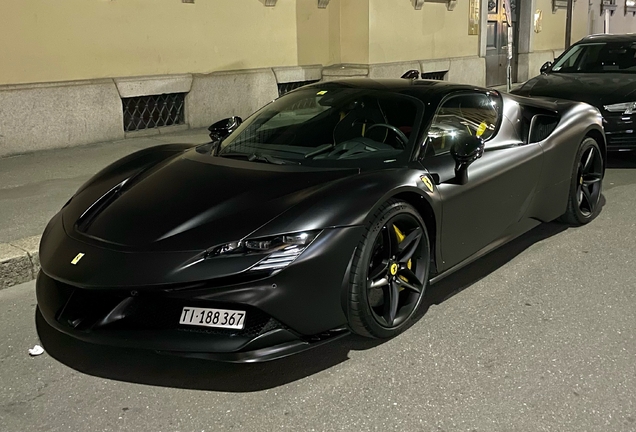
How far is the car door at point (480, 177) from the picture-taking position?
420cm

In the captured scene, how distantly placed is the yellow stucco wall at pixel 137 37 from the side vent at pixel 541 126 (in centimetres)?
614

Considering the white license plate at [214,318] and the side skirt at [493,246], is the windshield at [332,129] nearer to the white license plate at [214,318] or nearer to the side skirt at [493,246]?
the side skirt at [493,246]

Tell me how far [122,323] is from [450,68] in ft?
42.8

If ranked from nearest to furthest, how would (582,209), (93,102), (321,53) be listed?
(582,209), (93,102), (321,53)

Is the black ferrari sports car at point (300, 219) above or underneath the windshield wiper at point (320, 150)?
underneath

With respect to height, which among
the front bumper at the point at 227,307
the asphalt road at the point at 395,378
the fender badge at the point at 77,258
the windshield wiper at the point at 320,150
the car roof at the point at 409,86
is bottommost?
the asphalt road at the point at 395,378

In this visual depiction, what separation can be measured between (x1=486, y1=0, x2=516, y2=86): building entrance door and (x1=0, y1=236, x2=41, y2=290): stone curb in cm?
1372

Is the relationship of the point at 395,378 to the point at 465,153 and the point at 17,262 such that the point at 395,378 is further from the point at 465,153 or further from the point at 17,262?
the point at 17,262

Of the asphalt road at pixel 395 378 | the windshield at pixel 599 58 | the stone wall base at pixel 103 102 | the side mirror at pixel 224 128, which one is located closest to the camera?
the asphalt road at pixel 395 378

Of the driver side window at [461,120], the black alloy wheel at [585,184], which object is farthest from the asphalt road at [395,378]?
the black alloy wheel at [585,184]

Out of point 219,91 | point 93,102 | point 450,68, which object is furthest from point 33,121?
point 450,68

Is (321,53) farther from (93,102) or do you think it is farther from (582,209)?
(582,209)

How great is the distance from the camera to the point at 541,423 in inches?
119

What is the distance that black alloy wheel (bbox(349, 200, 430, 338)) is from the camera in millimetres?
3500
